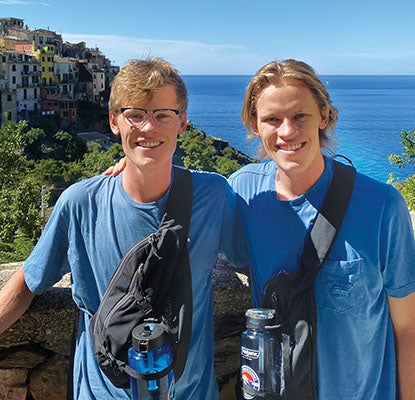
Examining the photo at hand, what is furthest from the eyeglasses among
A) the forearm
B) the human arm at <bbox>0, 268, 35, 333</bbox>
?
the forearm

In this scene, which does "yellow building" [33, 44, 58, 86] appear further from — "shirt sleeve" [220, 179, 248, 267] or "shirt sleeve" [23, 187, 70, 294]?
"shirt sleeve" [220, 179, 248, 267]

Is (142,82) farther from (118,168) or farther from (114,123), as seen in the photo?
(118,168)

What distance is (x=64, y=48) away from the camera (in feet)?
215

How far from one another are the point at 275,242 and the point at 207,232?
0.88ft

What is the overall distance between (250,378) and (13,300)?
1001 mm

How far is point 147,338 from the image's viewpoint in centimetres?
170

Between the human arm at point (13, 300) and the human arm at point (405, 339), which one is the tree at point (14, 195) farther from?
the human arm at point (405, 339)

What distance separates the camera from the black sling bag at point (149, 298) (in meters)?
1.84

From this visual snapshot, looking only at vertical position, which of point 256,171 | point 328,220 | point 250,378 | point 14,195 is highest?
point 256,171

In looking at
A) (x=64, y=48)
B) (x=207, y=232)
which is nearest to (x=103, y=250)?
(x=207, y=232)

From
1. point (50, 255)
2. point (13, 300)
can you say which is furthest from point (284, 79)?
point (13, 300)

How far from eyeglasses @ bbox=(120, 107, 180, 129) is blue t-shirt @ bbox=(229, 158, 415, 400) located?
0.58 metres

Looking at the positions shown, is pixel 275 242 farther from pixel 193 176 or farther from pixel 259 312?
pixel 193 176

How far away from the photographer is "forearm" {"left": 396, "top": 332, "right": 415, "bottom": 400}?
2.03m
